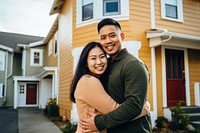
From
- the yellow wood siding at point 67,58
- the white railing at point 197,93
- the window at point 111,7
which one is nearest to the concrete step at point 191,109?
the white railing at point 197,93

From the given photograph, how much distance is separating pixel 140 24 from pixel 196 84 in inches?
127

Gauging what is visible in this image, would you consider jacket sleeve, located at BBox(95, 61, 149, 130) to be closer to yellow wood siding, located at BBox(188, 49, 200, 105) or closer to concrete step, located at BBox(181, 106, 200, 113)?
concrete step, located at BBox(181, 106, 200, 113)

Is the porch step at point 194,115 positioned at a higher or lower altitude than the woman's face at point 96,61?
lower

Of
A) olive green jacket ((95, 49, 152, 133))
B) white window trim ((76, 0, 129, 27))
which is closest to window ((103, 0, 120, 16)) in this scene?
white window trim ((76, 0, 129, 27))

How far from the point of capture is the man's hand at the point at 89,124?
157 centimetres

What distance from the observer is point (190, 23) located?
885cm

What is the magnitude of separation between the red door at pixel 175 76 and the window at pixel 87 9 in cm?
330

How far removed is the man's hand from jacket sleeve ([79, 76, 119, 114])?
0.25 feet

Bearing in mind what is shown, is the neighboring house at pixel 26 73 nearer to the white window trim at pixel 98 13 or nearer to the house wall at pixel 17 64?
the house wall at pixel 17 64

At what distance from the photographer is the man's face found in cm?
175

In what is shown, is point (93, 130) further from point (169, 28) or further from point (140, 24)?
point (169, 28)

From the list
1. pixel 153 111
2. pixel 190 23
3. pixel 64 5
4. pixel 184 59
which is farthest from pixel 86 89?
pixel 64 5

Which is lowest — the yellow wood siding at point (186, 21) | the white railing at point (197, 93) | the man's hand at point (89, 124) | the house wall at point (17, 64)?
the white railing at point (197, 93)

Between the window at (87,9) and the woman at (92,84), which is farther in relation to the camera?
the window at (87,9)
